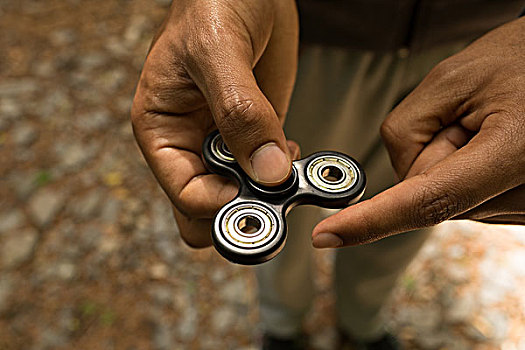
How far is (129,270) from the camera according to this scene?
8.79ft

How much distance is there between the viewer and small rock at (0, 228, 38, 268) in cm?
267

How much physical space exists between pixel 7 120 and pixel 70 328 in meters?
1.61

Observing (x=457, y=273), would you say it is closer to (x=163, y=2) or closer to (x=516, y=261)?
(x=516, y=261)

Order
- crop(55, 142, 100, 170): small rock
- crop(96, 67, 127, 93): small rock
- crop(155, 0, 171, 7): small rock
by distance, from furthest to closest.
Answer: crop(155, 0, 171, 7): small rock, crop(96, 67, 127, 93): small rock, crop(55, 142, 100, 170): small rock

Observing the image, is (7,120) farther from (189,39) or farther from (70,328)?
(189,39)

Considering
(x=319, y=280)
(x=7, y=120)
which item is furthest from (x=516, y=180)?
(x=7, y=120)

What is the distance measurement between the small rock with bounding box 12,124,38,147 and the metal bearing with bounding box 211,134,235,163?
2342mm

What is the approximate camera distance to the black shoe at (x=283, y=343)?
102 inches

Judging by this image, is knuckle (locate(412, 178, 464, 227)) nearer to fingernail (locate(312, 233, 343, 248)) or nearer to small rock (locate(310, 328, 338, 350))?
fingernail (locate(312, 233, 343, 248))

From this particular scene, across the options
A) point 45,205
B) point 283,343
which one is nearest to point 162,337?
point 283,343

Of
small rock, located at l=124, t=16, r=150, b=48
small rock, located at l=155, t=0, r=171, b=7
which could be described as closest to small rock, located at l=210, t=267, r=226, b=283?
small rock, located at l=124, t=16, r=150, b=48

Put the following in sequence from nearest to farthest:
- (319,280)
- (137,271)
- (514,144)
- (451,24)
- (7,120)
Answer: (514,144) < (451,24) < (137,271) < (319,280) < (7,120)

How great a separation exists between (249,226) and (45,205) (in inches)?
84.3

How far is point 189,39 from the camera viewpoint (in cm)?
122
